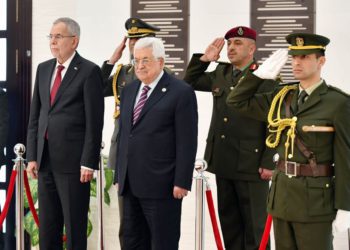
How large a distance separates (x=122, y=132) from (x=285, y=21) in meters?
2.09

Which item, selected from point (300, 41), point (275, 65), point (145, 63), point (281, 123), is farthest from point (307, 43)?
point (145, 63)

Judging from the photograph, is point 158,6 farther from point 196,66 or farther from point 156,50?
point 156,50

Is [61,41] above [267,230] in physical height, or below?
above

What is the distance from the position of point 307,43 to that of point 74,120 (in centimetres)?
155

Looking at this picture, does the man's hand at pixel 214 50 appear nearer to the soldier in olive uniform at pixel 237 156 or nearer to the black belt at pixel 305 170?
the soldier in olive uniform at pixel 237 156

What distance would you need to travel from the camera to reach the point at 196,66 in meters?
4.84

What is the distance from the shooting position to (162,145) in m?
3.83

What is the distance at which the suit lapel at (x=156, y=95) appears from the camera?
3.87 metres

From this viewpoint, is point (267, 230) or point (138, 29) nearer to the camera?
point (267, 230)

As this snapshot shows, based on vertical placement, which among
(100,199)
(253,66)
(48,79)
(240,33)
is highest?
(240,33)

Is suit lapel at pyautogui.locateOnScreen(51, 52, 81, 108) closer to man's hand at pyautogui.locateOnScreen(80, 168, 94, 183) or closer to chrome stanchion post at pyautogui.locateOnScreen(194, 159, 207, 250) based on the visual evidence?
man's hand at pyautogui.locateOnScreen(80, 168, 94, 183)

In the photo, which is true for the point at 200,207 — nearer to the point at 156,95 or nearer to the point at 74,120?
the point at 156,95

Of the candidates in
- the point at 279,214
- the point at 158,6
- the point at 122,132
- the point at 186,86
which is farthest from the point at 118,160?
the point at 158,6

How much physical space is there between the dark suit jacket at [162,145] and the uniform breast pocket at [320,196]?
689 mm
